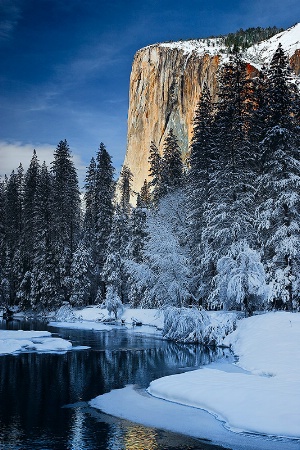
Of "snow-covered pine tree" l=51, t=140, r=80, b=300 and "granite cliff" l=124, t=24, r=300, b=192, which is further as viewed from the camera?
"granite cliff" l=124, t=24, r=300, b=192

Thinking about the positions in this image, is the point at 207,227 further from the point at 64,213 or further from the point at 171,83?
the point at 171,83

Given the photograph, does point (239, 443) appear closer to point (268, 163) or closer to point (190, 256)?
point (268, 163)

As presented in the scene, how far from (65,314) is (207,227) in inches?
927

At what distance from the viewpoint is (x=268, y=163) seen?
29.3 meters

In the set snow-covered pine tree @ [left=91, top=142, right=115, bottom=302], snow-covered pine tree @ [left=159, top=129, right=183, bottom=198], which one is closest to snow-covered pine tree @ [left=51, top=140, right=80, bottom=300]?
snow-covered pine tree @ [left=91, top=142, right=115, bottom=302]

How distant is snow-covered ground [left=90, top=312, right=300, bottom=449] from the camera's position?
1199cm

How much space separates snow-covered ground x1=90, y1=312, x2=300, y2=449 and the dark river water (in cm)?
80

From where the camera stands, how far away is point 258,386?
49.4ft

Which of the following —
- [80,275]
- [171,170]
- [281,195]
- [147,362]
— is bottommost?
[147,362]

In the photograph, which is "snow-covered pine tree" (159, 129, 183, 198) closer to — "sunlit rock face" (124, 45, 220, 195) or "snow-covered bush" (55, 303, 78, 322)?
"snow-covered bush" (55, 303, 78, 322)

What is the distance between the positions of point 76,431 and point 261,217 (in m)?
19.7

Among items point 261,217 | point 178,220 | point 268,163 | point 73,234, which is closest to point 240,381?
point 261,217

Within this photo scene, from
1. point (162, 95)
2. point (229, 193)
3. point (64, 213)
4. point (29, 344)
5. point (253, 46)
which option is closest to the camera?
point (29, 344)

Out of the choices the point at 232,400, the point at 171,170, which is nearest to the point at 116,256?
the point at 171,170
